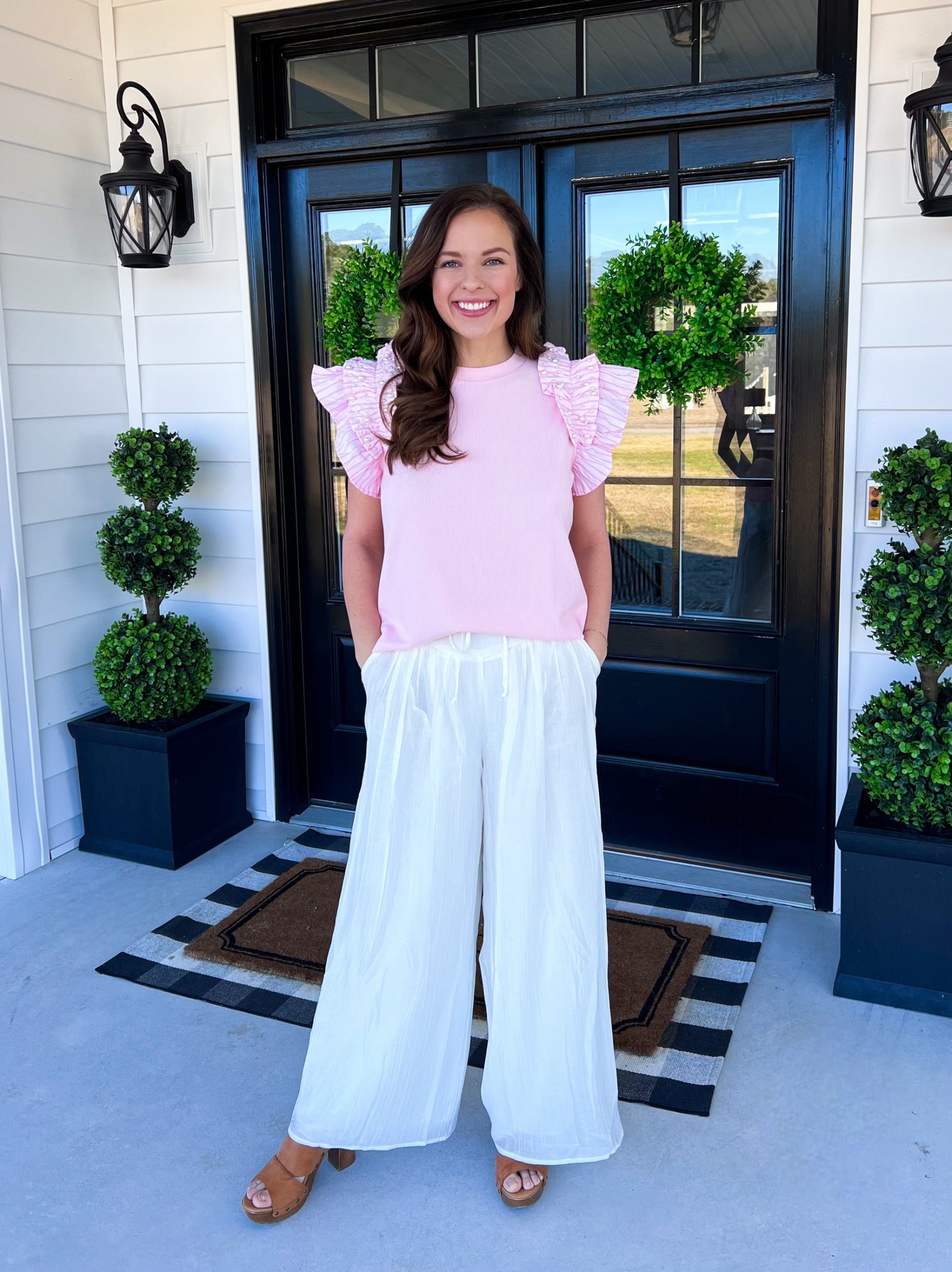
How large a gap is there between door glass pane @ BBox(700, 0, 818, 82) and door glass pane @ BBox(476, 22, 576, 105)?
1.20 feet

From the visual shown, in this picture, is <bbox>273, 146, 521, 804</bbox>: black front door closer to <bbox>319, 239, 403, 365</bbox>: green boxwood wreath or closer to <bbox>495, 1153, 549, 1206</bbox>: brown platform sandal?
<bbox>319, 239, 403, 365</bbox>: green boxwood wreath

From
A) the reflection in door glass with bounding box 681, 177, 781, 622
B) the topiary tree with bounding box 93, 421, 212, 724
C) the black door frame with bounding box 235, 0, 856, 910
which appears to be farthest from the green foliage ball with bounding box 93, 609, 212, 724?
the reflection in door glass with bounding box 681, 177, 781, 622

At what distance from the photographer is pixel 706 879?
328 centimetres

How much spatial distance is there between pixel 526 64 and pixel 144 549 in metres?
1.71

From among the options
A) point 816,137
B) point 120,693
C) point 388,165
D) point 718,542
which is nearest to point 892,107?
point 816,137

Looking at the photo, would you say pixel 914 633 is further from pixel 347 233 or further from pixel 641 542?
pixel 347 233

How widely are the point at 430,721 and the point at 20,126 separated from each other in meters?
2.38

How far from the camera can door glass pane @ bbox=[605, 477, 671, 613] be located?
324 centimetres

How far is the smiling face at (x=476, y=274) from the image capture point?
5.94 feet

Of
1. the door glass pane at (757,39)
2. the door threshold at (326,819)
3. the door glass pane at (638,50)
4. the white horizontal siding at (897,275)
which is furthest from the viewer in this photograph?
the door threshold at (326,819)

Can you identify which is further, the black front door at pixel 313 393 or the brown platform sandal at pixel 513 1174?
the black front door at pixel 313 393

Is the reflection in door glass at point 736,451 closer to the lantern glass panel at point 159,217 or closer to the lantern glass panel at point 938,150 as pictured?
the lantern glass panel at point 938,150

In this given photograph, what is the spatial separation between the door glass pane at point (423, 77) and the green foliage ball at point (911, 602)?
170cm

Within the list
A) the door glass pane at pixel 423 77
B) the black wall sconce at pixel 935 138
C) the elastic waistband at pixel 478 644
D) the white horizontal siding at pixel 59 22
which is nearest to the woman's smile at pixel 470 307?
the elastic waistband at pixel 478 644
